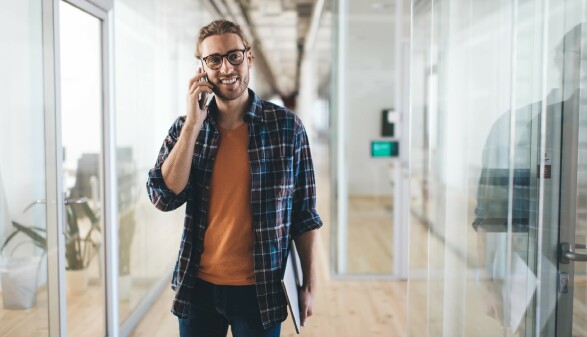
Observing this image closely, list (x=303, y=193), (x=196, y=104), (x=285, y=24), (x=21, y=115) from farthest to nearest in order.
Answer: (x=285, y=24) → (x=21, y=115) → (x=303, y=193) → (x=196, y=104)

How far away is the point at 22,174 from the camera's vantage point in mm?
2266

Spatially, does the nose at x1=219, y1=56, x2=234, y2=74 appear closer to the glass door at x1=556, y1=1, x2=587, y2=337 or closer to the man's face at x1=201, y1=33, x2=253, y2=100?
the man's face at x1=201, y1=33, x2=253, y2=100

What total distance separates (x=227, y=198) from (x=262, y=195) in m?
0.10

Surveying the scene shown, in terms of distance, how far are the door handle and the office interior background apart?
0.05 feet

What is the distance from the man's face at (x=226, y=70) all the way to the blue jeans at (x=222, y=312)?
0.52 m

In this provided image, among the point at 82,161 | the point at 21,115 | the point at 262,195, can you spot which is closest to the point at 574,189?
the point at 262,195

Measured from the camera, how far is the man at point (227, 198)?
1538mm

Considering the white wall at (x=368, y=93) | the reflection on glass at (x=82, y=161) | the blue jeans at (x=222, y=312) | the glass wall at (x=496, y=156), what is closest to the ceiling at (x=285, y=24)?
the white wall at (x=368, y=93)

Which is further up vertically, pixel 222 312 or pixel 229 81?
pixel 229 81

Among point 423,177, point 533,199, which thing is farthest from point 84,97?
point 533,199

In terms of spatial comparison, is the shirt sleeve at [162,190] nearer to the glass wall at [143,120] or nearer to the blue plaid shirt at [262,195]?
the blue plaid shirt at [262,195]

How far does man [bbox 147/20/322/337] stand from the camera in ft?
5.05

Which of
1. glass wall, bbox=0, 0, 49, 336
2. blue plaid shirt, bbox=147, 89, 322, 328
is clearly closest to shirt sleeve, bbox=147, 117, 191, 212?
blue plaid shirt, bbox=147, 89, 322, 328

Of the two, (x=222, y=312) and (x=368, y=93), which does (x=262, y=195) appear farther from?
(x=368, y=93)
